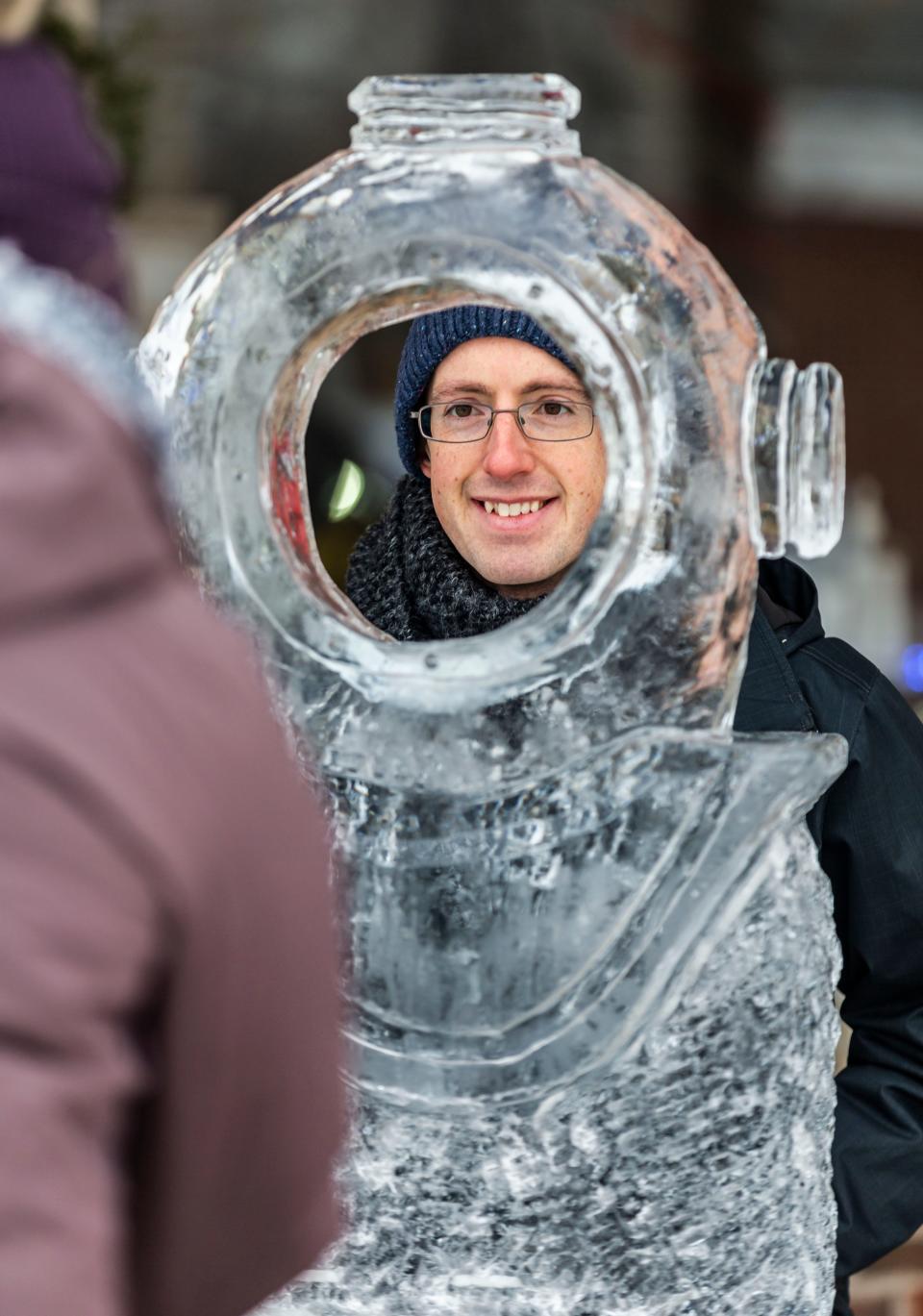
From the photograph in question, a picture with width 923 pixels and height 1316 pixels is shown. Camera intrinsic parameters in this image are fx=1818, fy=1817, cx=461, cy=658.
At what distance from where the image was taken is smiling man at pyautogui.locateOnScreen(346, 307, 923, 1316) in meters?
1.26

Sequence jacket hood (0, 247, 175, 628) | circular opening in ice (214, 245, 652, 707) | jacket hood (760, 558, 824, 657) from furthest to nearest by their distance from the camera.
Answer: jacket hood (760, 558, 824, 657) < circular opening in ice (214, 245, 652, 707) < jacket hood (0, 247, 175, 628)

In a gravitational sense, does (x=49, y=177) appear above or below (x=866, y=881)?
above

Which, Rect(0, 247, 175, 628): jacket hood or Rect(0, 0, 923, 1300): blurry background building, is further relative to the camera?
Rect(0, 0, 923, 1300): blurry background building

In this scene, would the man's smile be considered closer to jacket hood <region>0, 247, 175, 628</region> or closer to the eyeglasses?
the eyeglasses

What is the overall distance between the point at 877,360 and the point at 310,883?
3.92m

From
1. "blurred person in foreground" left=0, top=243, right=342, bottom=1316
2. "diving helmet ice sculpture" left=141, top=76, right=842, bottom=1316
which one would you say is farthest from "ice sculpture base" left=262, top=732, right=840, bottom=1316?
"blurred person in foreground" left=0, top=243, right=342, bottom=1316

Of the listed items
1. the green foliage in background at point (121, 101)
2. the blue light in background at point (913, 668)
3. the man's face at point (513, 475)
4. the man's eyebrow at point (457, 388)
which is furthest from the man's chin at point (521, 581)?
the blue light in background at point (913, 668)

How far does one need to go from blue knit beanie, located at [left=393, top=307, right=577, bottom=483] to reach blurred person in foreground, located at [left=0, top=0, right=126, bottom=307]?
29 centimetres

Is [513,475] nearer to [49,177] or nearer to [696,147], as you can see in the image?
[49,177]

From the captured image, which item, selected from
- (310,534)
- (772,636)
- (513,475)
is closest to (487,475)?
(513,475)

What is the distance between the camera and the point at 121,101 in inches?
118

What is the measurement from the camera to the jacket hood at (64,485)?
492 millimetres

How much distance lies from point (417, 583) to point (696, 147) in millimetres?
2896

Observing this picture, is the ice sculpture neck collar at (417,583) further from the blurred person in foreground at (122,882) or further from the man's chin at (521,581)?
the blurred person in foreground at (122,882)
